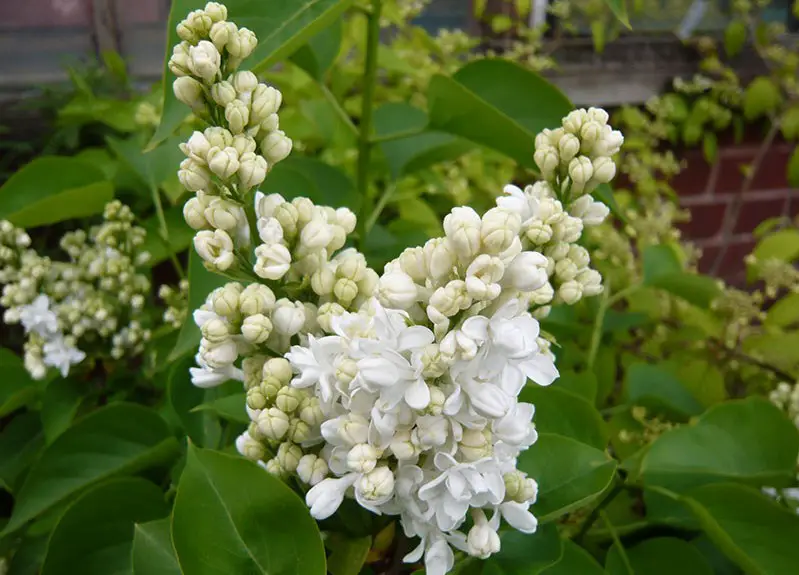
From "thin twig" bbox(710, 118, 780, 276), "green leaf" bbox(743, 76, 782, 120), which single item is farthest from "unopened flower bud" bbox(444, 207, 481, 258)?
"green leaf" bbox(743, 76, 782, 120)

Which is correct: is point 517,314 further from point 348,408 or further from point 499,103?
point 499,103

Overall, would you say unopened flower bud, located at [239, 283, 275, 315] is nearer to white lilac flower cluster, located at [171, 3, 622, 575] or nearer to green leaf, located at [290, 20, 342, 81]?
white lilac flower cluster, located at [171, 3, 622, 575]

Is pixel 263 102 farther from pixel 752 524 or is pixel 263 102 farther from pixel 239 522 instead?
pixel 752 524

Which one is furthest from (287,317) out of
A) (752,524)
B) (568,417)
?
(752,524)

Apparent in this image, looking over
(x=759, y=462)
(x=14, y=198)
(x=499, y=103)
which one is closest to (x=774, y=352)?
(x=759, y=462)

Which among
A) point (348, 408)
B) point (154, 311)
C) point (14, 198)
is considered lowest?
point (154, 311)
